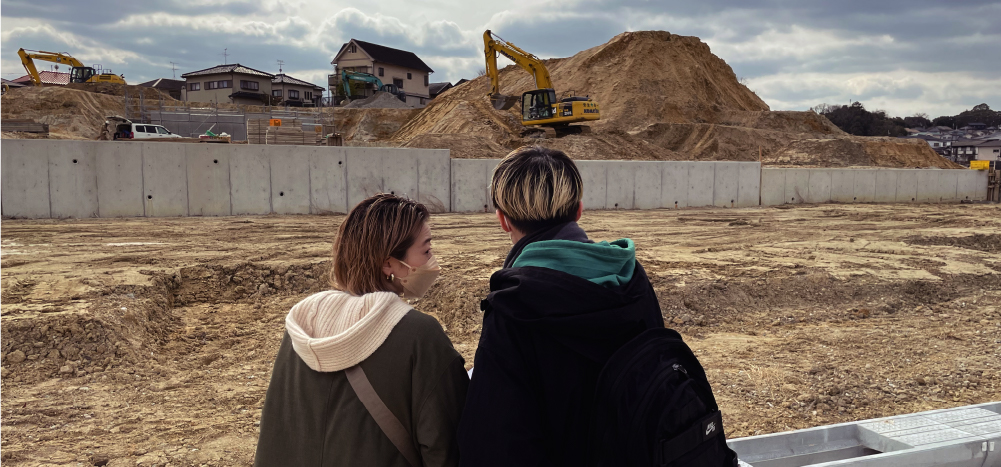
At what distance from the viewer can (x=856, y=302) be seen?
9.26m

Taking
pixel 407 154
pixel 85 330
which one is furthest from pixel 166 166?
pixel 85 330

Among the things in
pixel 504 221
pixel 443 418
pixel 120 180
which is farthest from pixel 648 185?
pixel 443 418

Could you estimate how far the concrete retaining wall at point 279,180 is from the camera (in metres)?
14.6

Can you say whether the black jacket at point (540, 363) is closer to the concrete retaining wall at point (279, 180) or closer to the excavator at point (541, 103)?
the concrete retaining wall at point (279, 180)

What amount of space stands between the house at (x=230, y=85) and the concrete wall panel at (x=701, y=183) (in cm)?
4379

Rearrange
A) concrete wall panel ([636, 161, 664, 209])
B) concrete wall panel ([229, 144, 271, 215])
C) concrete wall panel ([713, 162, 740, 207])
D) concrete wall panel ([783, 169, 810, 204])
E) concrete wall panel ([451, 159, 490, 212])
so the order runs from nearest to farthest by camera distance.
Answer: concrete wall panel ([229, 144, 271, 215]), concrete wall panel ([451, 159, 490, 212]), concrete wall panel ([636, 161, 664, 209]), concrete wall panel ([713, 162, 740, 207]), concrete wall panel ([783, 169, 810, 204])

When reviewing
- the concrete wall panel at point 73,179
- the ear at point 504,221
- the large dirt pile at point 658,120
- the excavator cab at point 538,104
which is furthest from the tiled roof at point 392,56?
the ear at point 504,221

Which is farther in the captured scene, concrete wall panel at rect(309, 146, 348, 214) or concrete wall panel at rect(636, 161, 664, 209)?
concrete wall panel at rect(636, 161, 664, 209)

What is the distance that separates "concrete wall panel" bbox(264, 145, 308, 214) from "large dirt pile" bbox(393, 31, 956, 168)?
830cm

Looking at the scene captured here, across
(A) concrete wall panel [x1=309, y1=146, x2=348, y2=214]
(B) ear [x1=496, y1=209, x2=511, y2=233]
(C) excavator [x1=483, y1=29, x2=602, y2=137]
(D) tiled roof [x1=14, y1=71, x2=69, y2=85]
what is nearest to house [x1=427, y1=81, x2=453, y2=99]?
(D) tiled roof [x1=14, y1=71, x2=69, y2=85]

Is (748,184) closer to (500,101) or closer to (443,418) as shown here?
(500,101)

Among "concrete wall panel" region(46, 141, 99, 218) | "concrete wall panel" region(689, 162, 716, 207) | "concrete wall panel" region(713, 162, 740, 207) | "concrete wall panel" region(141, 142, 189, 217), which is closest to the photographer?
"concrete wall panel" region(46, 141, 99, 218)

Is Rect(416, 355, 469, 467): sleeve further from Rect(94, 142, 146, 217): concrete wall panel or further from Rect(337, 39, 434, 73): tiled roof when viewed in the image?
Rect(337, 39, 434, 73): tiled roof

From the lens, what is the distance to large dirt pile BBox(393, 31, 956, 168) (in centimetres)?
2997
